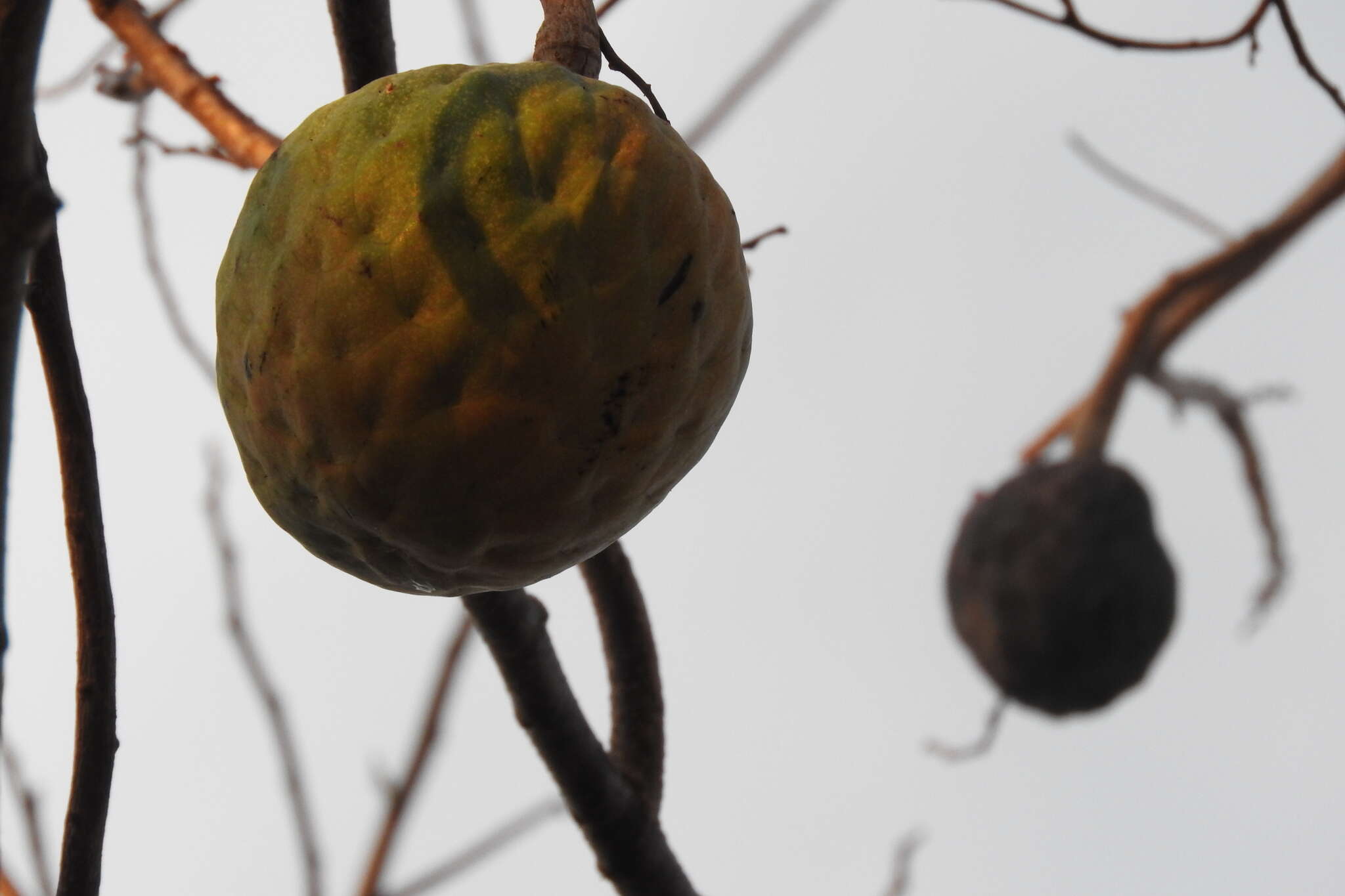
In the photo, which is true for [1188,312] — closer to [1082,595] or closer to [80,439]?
[1082,595]

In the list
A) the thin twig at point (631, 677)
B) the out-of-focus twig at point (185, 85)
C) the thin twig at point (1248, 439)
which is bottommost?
the thin twig at point (1248, 439)

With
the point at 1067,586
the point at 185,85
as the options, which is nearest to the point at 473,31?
the point at 185,85

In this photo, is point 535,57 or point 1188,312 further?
point 1188,312

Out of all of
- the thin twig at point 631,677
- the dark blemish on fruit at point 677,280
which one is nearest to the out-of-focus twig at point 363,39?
the dark blemish on fruit at point 677,280

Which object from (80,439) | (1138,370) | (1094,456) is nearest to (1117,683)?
(1094,456)

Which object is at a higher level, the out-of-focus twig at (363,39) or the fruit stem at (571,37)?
the out-of-focus twig at (363,39)

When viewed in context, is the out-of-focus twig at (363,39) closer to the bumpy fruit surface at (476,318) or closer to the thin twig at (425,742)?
the bumpy fruit surface at (476,318)

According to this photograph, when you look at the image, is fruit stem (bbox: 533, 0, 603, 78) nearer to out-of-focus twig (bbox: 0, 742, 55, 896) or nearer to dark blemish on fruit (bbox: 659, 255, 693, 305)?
dark blemish on fruit (bbox: 659, 255, 693, 305)
